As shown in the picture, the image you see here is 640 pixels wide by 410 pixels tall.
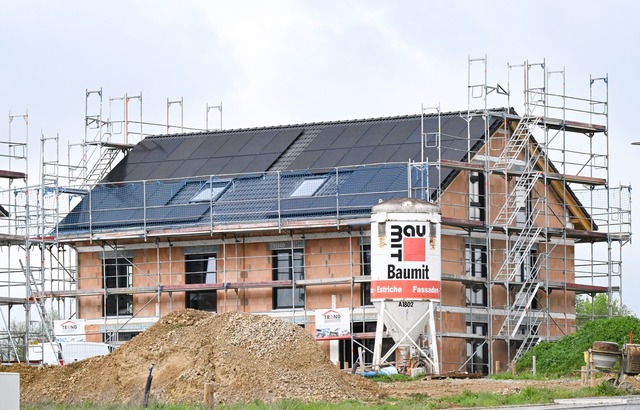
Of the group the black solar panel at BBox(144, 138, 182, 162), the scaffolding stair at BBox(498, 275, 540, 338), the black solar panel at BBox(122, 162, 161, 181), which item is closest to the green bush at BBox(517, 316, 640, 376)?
the scaffolding stair at BBox(498, 275, 540, 338)

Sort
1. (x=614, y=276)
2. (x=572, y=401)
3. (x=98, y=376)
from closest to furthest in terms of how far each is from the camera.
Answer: (x=572, y=401)
(x=98, y=376)
(x=614, y=276)

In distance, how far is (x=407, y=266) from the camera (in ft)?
172

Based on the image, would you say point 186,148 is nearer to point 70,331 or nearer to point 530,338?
point 70,331

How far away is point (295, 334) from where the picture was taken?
44031 millimetres

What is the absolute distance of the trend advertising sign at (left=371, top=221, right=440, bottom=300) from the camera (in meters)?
52.3

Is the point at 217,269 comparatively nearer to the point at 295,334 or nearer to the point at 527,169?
the point at 527,169

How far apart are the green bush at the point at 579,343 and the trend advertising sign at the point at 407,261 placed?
4.47 metres

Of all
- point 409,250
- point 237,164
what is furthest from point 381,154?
point 409,250

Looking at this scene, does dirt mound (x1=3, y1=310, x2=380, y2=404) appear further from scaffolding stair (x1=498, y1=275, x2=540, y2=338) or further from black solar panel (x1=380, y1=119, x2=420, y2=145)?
black solar panel (x1=380, y1=119, x2=420, y2=145)

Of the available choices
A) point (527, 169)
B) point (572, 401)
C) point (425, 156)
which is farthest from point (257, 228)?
point (572, 401)

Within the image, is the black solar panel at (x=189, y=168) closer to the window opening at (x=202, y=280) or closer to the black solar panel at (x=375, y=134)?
the window opening at (x=202, y=280)

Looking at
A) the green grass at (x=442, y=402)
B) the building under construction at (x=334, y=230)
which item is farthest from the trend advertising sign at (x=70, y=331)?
the green grass at (x=442, y=402)

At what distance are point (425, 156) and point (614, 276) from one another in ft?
30.6

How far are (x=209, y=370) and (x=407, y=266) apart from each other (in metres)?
12.5
